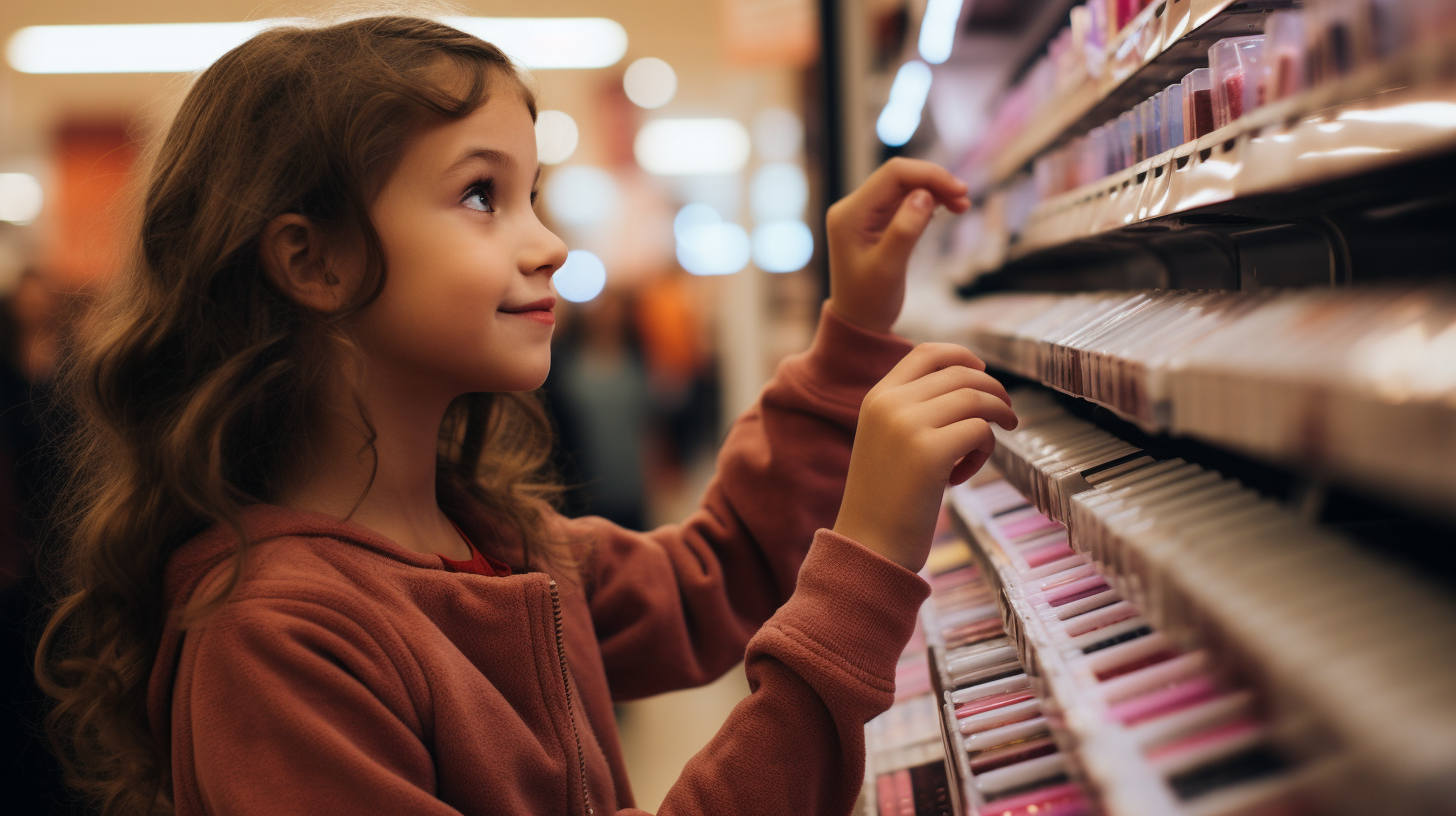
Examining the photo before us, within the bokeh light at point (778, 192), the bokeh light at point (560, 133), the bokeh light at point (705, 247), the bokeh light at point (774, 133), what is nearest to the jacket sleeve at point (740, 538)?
the bokeh light at point (778, 192)

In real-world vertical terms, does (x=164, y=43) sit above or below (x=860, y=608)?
above

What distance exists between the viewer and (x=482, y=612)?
97cm

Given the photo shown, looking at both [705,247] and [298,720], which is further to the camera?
[705,247]

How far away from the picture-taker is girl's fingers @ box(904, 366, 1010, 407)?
830 millimetres

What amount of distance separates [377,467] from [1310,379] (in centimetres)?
89

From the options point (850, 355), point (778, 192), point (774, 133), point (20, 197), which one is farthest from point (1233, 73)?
point (20, 197)

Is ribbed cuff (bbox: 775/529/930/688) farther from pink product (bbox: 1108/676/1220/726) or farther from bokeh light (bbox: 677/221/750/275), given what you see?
bokeh light (bbox: 677/221/750/275)

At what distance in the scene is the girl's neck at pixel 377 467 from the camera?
3.41 ft

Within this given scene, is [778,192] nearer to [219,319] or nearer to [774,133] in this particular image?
[774,133]

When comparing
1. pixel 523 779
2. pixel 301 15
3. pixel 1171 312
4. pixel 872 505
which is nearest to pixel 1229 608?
pixel 1171 312

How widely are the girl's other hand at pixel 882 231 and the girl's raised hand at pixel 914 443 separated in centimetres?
32

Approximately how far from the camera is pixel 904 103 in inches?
75.7

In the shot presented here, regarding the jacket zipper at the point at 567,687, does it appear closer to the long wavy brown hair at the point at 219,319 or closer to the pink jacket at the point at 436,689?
the pink jacket at the point at 436,689

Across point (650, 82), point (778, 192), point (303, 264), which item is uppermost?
point (650, 82)
